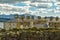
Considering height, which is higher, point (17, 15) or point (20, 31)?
point (17, 15)

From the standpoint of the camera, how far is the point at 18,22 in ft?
20.8

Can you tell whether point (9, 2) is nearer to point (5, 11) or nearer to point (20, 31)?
point (5, 11)

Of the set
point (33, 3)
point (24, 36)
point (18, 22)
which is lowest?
point (24, 36)

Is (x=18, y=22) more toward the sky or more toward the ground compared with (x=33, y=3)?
more toward the ground

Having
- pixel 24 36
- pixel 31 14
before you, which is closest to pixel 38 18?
pixel 31 14

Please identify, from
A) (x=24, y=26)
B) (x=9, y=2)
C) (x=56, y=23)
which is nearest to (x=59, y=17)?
(x=56, y=23)

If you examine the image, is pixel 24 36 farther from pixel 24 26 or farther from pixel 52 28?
pixel 52 28

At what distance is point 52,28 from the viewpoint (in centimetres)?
639

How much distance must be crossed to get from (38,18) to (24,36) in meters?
0.69

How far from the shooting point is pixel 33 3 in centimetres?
649

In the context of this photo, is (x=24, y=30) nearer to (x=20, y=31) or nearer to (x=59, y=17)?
(x=20, y=31)

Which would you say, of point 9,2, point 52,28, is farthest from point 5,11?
point 52,28

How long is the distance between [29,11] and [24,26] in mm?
496

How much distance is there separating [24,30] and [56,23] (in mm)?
999
